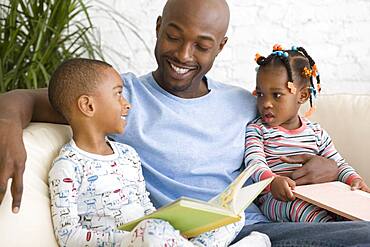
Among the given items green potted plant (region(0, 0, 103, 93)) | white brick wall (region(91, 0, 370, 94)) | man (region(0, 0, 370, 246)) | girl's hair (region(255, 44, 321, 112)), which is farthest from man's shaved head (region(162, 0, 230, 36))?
white brick wall (region(91, 0, 370, 94))

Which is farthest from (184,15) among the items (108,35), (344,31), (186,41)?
(344,31)

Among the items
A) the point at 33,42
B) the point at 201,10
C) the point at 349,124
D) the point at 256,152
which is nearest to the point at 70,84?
the point at 201,10

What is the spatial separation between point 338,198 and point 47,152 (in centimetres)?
77

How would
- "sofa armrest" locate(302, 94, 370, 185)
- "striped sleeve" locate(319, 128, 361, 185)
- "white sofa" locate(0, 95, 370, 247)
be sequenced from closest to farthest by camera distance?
"white sofa" locate(0, 95, 370, 247), "striped sleeve" locate(319, 128, 361, 185), "sofa armrest" locate(302, 94, 370, 185)

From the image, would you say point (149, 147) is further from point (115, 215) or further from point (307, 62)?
point (307, 62)

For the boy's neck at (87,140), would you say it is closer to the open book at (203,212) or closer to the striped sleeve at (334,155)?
the open book at (203,212)

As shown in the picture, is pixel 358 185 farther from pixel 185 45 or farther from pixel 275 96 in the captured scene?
pixel 185 45

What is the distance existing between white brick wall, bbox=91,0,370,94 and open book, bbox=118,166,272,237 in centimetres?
146

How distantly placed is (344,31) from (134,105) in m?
1.48

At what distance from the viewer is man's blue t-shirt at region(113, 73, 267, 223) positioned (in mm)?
1897

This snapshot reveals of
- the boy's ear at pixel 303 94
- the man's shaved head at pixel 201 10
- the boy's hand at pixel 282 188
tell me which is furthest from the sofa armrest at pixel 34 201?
the boy's ear at pixel 303 94

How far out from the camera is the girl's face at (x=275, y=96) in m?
1.99

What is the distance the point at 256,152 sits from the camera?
1.97 m

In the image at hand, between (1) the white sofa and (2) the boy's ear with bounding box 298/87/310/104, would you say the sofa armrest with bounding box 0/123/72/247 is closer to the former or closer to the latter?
(1) the white sofa
